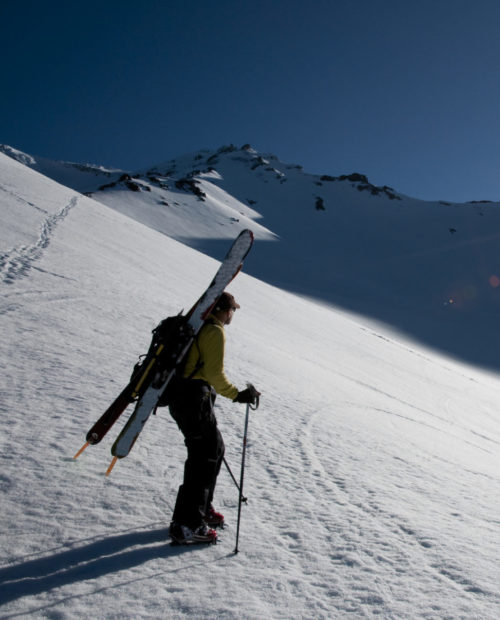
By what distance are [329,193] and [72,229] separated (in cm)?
9449

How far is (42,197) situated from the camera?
24047mm

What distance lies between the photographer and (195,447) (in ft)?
10.2

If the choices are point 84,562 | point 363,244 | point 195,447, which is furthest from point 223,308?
point 363,244

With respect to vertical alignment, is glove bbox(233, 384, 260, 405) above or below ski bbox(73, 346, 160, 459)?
above

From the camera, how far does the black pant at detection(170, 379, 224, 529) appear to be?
10.1 feet

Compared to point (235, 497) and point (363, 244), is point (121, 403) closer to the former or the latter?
point (235, 497)

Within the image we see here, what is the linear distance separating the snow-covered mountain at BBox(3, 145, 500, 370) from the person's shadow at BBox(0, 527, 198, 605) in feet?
94.9

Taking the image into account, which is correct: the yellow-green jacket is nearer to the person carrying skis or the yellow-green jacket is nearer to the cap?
the person carrying skis

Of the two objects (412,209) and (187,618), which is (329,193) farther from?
(187,618)

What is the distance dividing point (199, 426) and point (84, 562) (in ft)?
3.86

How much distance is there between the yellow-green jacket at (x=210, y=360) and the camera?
3.11 m

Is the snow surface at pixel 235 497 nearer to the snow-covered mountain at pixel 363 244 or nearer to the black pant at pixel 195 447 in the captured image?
the black pant at pixel 195 447

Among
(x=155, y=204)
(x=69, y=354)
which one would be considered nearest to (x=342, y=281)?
(x=155, y=204)

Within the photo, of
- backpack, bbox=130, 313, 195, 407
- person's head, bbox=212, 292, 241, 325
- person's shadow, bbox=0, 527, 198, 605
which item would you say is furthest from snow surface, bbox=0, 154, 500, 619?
person's head, bbox=212, 292, 241, 325
